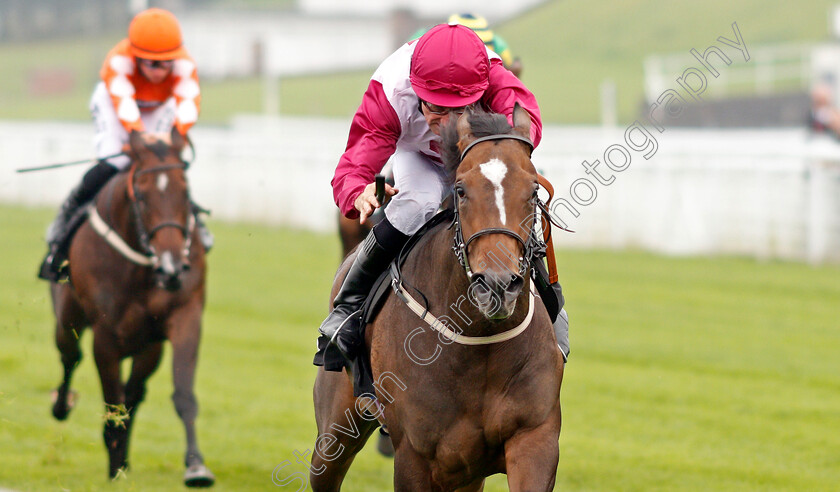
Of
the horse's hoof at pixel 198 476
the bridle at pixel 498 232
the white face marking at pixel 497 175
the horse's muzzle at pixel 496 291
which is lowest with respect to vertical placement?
Result: the horse's hoof at pixel 198 476

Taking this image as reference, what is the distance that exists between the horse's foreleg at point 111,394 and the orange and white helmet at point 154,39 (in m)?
1.65

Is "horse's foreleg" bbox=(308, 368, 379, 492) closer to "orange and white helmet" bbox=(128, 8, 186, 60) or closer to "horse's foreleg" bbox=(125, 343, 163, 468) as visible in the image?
"horse's foreleg" bbox=(125, 343, 163, 468)

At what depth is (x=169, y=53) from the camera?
6738 mm

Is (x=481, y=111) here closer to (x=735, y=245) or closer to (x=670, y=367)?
(x=670, y=367)

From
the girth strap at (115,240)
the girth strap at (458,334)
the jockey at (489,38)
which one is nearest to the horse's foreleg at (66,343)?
the girth strap at (115,240)

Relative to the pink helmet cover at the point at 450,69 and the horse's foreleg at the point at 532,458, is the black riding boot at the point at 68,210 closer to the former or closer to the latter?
the pink helmet cover at the point at 450,69

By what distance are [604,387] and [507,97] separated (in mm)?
4807

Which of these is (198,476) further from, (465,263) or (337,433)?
(465,263)

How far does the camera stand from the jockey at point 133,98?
21.7ft

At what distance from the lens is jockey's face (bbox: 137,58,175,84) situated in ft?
22.1

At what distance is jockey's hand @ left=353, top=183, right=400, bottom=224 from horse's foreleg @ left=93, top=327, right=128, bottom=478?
2.82 meters

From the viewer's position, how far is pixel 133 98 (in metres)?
6.72

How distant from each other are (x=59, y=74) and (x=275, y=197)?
36508 mm

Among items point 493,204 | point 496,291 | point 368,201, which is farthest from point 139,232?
point 496,291
